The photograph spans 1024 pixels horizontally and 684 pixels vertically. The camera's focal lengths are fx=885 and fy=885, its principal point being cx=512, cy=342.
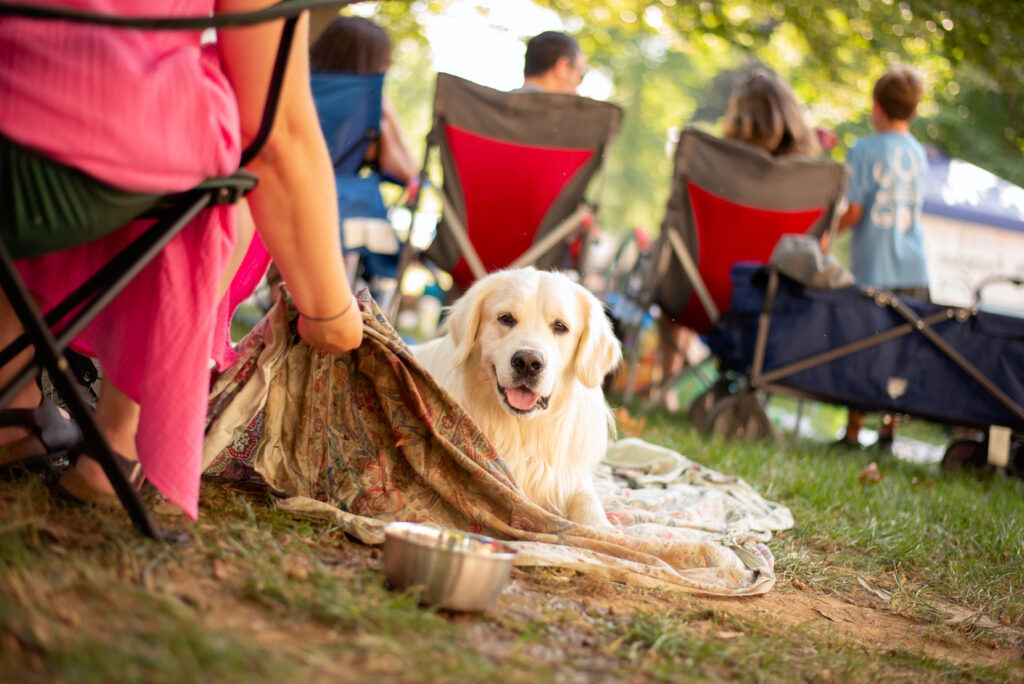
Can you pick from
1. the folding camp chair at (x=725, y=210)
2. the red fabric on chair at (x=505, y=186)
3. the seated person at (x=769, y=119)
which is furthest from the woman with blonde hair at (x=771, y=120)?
the red fabric on chair at (x=505, y=186)

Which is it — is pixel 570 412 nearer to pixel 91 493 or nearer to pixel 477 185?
pixel 91 493

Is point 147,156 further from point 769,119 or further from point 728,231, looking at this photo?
point 769,119

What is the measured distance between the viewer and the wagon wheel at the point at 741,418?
18.7 ft

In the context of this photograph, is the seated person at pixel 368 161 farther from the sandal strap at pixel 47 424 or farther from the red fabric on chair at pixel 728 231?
the sandal strap at pixel 47 424

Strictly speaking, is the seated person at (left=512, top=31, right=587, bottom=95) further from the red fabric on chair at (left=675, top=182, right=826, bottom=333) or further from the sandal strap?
the sandal strap

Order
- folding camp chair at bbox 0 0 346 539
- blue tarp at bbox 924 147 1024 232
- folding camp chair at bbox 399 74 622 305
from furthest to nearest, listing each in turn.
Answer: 1. blue tarp at bbox 924 147 1024 232
2. folding camp chair at bbox 399 74 622 305
3. folding camp chair at bbox 0 0 346 539

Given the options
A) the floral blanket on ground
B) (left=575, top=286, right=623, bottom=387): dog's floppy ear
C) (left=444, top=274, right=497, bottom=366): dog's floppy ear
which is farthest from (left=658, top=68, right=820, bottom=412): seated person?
the floral blanket on ground

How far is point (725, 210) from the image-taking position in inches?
240

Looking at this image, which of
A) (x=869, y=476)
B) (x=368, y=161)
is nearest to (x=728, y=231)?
(x=869, y=476)

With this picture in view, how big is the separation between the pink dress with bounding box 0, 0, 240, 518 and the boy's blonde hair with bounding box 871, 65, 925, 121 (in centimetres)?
556

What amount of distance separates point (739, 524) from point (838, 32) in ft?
32.2

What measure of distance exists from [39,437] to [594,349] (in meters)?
1.81

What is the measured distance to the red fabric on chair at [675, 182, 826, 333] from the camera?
239 inches

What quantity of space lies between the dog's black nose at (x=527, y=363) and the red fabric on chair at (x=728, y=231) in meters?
3.49
